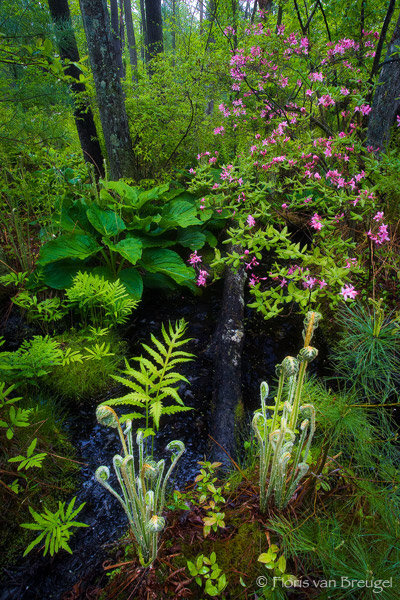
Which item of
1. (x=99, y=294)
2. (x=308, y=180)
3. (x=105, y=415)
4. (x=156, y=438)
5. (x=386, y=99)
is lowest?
(x=156, y=438)

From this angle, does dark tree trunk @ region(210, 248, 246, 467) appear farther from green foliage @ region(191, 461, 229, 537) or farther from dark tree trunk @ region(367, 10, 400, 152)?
dark tree trunk @ region(367, 10, 400, 152)

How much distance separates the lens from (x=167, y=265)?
286 centimetres

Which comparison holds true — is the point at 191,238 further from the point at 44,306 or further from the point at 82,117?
the point at 82,117

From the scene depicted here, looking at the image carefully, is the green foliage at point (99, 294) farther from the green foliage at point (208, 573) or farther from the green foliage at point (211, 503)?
the green foliage at point (208, 573)

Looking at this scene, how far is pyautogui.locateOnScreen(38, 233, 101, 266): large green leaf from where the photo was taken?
100 inches

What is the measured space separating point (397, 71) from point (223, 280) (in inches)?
96.9

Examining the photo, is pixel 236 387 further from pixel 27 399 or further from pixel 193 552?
pixel 27 399

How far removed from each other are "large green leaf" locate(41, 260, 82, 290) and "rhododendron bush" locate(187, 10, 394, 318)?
4.02 feet

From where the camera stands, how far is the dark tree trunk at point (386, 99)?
2.68 meters

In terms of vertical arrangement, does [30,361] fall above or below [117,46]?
below

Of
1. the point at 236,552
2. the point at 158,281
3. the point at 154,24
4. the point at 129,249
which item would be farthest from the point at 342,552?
the point at 154,24

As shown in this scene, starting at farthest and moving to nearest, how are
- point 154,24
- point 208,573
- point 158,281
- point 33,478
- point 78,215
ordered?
point 154,24, point 158,281, point 78,215, point 33,478, point 208,573

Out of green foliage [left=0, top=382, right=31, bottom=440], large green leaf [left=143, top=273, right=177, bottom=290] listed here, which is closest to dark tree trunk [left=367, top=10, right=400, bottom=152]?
large green leaf [left=143, top=273, right=177, bottom=290]

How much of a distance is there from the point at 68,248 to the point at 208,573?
239 cm
